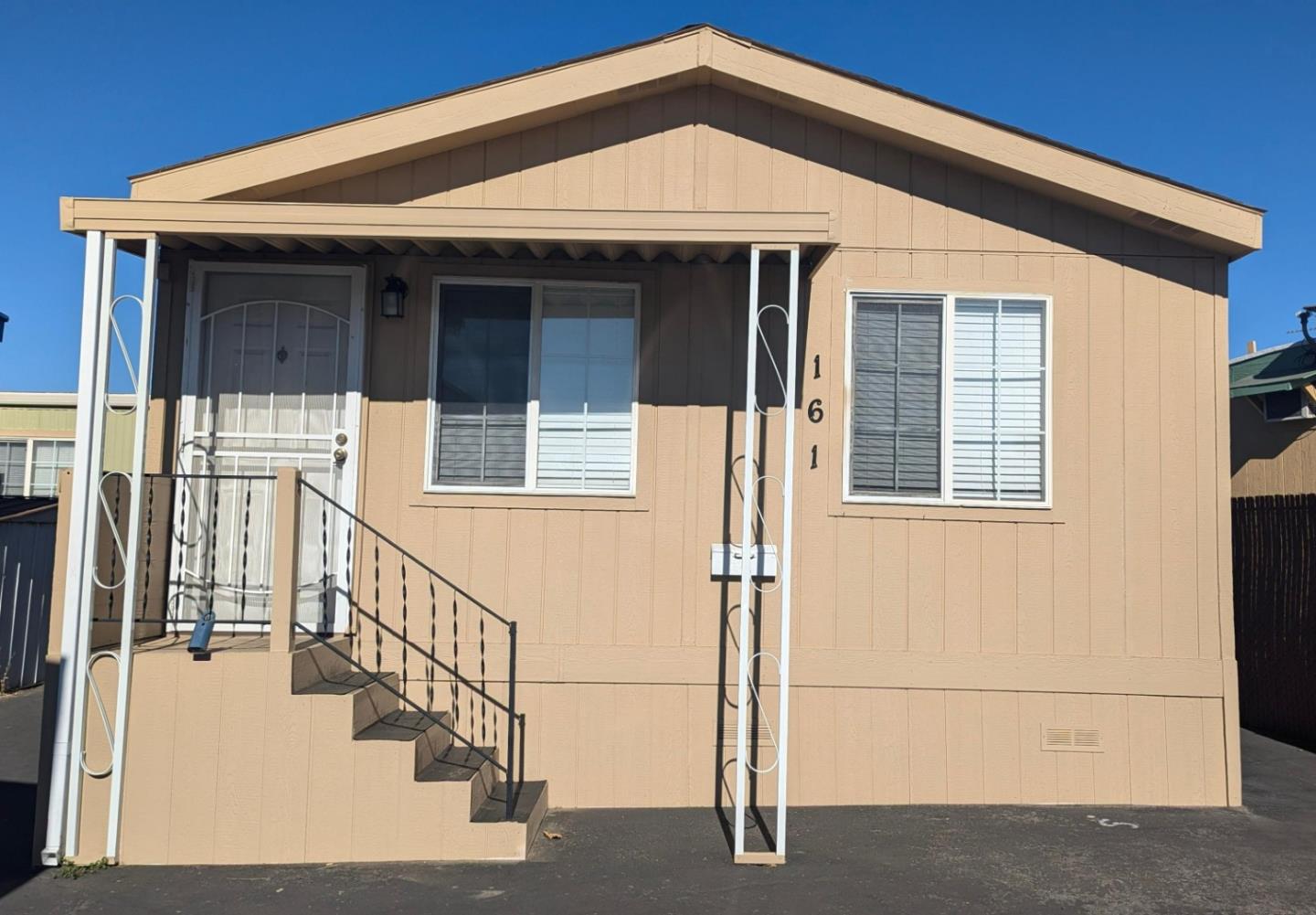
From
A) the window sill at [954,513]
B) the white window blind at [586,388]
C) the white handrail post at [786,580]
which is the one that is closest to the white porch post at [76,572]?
the white window blind at [586,388]

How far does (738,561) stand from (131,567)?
128 inches

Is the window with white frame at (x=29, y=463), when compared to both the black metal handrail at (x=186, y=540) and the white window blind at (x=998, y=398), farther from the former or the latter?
the white window blind at (x=998, y=398)

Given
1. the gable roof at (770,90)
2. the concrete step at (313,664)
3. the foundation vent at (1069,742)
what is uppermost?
the gable roof at (770,90)

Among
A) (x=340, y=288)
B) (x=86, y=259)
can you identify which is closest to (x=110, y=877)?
(x=86, y=259)

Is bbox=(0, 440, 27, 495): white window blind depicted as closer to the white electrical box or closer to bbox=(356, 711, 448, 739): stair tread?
bbox=(356, 711, 448, 739): stair tread

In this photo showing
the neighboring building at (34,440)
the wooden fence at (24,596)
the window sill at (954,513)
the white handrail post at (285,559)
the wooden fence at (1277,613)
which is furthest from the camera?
the neighboring building at (34,440)

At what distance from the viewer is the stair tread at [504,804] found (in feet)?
17.1

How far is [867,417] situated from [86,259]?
434 cm

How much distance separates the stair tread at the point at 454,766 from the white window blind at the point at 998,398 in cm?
321

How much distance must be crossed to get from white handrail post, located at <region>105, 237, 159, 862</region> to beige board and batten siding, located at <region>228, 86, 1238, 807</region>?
130cm

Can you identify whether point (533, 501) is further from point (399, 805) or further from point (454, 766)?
point (399, 805)

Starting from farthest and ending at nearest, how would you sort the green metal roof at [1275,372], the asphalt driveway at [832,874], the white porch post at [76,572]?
1. the green metal roof at [1275,372]
2. the white porch post at [76,572]
3. the asphalt driveway at [832,874]

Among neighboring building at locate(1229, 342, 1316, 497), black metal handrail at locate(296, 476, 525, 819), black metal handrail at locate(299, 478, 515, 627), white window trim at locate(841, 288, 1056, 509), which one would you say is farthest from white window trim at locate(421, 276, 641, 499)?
neighboring building at locate(1229, 342, 1316, 497)

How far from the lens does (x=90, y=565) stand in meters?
5.14
